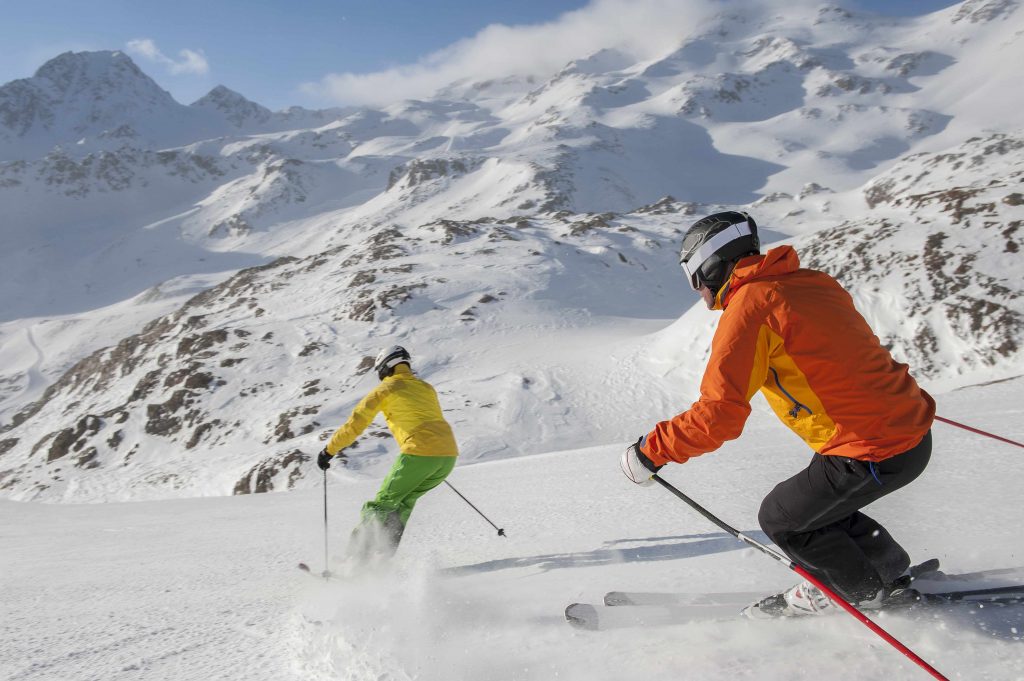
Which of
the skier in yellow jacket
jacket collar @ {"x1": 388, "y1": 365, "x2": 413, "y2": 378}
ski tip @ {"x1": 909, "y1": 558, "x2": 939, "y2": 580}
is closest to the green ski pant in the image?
the skier in yellow jacket

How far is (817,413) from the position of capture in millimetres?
2781

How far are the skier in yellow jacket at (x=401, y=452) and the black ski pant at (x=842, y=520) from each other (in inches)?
126

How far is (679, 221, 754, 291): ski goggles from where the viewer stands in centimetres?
301

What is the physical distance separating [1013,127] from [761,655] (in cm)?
13334

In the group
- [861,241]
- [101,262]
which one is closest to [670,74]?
[101,262]

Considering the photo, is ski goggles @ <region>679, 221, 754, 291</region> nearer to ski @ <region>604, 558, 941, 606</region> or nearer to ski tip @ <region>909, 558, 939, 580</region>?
ski @ <region>604, 558, 941, 606</region>

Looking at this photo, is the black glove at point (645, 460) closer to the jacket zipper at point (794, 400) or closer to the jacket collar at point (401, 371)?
the jacket zipper at point (794, 400)

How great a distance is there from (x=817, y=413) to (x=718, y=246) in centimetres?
98

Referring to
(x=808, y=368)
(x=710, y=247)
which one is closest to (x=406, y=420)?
(x=710, y=247)

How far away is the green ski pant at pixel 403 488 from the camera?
5.21m

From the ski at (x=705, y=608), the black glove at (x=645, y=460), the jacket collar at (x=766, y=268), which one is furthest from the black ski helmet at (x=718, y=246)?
the ski at (x=705, y=608)

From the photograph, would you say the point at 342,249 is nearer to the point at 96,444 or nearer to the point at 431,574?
the point at 96,444

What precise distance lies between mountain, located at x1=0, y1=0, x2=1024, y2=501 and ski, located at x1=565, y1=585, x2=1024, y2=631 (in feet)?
43.1

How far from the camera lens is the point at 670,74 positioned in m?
197
